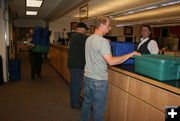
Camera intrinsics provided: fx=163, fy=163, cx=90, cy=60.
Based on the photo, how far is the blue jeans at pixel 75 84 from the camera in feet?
10.2

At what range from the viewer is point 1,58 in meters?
4.66

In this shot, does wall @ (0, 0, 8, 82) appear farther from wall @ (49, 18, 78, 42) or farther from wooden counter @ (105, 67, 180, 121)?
wall @ (49, 18, 78, 42)

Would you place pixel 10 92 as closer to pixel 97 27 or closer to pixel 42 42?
pixel 42 42

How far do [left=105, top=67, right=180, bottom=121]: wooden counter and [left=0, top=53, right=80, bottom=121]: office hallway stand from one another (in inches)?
37.6

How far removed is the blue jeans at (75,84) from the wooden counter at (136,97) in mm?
842

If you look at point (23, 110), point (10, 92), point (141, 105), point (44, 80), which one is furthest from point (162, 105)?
point (44, 80)

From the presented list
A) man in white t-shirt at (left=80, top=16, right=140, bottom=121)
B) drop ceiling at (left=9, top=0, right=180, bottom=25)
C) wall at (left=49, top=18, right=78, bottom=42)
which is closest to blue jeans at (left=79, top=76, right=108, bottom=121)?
man in white t-shirt at (left=80, top=16, right=140, bottom=121)

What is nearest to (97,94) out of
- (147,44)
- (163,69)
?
(163,69)

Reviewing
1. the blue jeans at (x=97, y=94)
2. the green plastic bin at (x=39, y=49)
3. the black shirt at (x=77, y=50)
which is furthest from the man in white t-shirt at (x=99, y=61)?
the green plastic bin at (x=39, y=49)

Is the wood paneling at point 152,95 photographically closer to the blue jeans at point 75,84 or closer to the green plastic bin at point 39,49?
the blue jeans at point 75,84

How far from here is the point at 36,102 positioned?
356 cm

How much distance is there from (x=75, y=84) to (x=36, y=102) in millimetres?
1071

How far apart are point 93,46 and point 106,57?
0.21 m

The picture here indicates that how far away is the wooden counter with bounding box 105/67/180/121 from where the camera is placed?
4.88 feet
